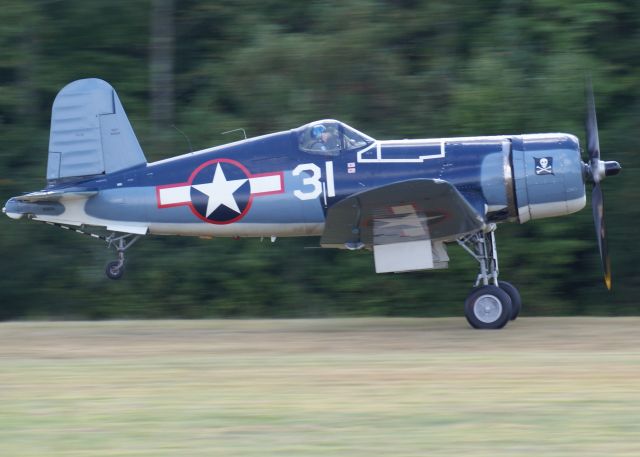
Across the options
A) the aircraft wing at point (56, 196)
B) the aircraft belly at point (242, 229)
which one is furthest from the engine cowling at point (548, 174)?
the aircraft wing at point (56, 196)

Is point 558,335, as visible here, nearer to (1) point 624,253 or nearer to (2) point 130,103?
(1) point 624,253

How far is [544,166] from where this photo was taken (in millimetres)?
9945

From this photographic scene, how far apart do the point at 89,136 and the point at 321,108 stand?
501cm

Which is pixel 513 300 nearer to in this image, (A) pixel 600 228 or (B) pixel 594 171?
(A) pixel 600 228

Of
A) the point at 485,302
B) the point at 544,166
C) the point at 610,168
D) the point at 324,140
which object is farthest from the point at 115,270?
the point at 610,168

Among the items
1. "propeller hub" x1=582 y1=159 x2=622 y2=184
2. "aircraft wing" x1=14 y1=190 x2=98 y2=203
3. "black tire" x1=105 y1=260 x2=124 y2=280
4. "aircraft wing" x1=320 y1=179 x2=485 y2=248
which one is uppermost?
"aircraft wing" x1=14 y1=190 x2=98 y2=203

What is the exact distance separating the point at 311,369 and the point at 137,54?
11570 millimetres

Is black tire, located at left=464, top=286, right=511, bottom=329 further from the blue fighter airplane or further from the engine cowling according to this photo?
the engine cowling

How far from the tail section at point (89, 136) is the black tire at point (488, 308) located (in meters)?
4.08

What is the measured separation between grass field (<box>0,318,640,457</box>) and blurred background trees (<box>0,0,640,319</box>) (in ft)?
15.2

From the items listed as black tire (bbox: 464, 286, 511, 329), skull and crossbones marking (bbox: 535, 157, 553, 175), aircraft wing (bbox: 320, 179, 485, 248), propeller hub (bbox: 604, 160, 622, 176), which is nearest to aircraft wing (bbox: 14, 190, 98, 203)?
aircraft wing (bbox: 320, 179, 485, 248)

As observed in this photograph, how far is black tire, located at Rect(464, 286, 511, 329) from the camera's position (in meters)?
10.1

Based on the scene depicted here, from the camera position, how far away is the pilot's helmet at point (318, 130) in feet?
34.3

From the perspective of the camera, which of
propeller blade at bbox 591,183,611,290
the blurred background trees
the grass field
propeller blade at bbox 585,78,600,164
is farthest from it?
the blurred background trees
